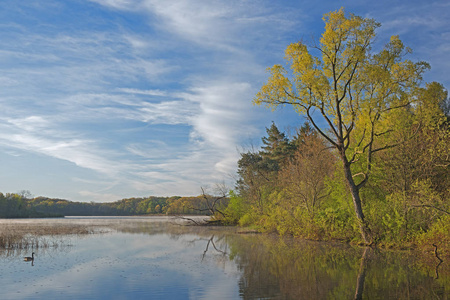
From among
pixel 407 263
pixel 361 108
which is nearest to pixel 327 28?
pixel 361 108

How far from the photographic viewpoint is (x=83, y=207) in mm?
111188

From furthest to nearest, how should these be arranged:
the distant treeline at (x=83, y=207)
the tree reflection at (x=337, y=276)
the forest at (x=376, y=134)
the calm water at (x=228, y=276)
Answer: the distant treeline at (x=83, y=207)
the forest at (x=376, y=134)
the calm water at (x=228, y=276)
the tree reflection at (x=337, y=276)

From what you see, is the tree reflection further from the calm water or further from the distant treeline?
the distant treeline

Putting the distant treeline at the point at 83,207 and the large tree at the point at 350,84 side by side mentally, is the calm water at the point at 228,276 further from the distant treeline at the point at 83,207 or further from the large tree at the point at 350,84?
the distant treeline at the point at 83,207

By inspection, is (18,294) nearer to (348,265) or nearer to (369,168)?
(348,265)

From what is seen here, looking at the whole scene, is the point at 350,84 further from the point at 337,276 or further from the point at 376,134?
the point at 337,276

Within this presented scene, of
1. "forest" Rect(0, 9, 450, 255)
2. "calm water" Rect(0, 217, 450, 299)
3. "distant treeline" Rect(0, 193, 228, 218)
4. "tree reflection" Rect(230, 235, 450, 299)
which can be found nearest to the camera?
"tree reflection" Rect(230, 235, 450, 299)

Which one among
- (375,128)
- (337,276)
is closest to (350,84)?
(375,128)

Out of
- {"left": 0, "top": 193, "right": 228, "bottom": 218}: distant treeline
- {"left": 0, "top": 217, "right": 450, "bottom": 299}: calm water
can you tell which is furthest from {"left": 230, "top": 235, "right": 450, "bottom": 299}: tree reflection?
{"left": 0, "top": 193, "right": 228, "bottom": 218}: distant treeline

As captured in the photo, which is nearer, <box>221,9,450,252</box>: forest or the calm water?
the calm water

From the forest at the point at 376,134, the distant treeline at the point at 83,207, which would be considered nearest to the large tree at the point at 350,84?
the forest at the point at 376,134

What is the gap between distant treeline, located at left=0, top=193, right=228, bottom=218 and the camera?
305ft

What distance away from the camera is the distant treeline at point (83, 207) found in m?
92.9

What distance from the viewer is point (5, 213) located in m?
92.3
